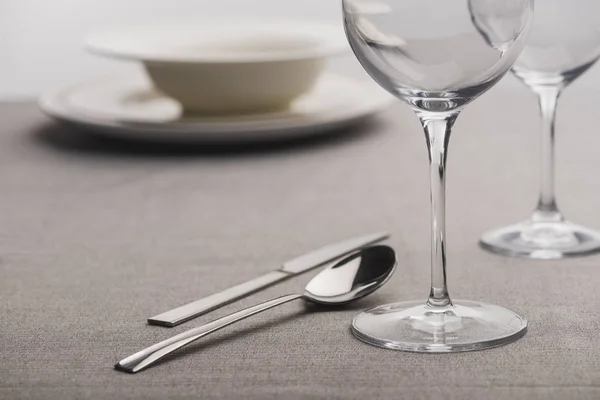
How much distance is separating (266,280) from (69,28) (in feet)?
7.58

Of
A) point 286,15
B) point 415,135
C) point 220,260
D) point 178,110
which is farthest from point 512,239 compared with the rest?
point 286,15

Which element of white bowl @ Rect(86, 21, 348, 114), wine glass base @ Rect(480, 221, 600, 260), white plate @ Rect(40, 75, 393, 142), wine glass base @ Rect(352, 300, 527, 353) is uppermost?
white bowl @ Rect(86, 21, 348, 114)

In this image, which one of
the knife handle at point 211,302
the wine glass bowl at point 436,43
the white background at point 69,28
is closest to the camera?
the wine glass bowl at point 436,43

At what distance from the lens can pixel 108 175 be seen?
1.19 meters

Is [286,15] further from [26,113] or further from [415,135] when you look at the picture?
[415,135]

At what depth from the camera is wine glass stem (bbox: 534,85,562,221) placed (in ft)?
2.88

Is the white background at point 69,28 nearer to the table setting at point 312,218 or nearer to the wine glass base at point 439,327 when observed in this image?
the table setting at point 312,218

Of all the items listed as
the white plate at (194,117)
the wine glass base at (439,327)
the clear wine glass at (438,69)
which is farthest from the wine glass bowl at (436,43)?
the white plate at (194,117)

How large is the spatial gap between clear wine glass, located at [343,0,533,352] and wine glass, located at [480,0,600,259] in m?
0.20

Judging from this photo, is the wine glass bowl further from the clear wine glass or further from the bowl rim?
the bowl rim

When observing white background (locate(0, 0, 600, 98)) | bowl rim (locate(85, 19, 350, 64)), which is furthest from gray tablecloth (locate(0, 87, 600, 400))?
white background (locate(0, 0, 600, 98))

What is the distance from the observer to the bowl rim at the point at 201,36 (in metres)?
1.29

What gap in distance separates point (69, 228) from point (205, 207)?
15cm

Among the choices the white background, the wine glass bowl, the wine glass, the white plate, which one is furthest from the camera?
the white background
